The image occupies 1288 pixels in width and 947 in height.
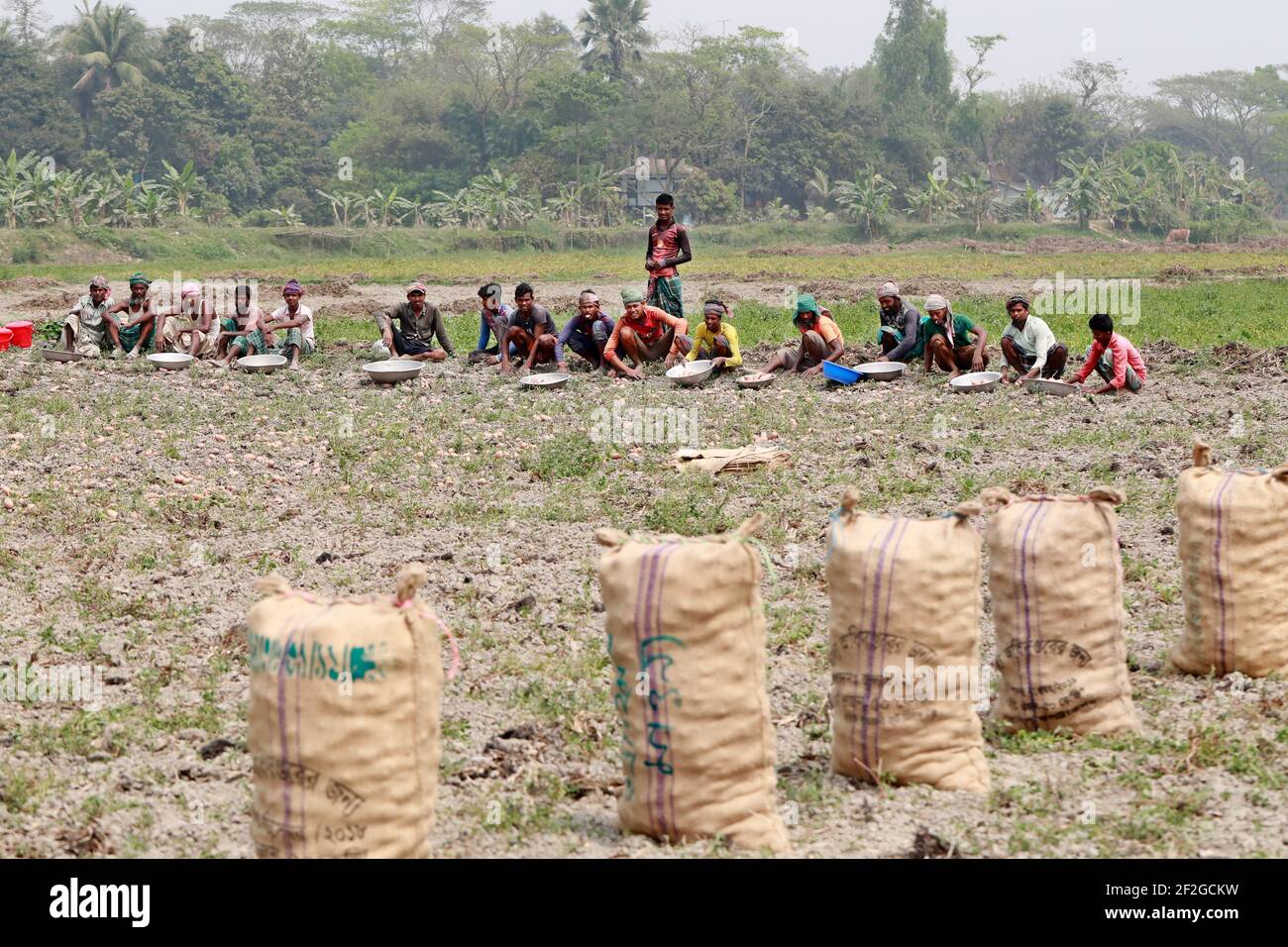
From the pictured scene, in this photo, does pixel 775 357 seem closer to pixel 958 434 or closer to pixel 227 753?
pixel 958 434

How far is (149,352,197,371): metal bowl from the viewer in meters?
15.3

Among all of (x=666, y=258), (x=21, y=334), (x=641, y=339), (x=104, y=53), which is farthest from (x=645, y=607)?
(x=104, y=53)

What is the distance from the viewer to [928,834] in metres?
4.58

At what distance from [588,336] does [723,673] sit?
10752 millimetres

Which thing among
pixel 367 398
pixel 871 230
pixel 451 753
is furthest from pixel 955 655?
pixel 871 230

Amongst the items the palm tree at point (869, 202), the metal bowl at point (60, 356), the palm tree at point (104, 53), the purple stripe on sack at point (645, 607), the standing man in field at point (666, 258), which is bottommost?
the purple stripe on sack at point (645, 607)

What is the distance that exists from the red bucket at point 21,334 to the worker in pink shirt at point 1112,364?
11.7 m

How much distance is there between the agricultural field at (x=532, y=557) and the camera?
16.2 feet

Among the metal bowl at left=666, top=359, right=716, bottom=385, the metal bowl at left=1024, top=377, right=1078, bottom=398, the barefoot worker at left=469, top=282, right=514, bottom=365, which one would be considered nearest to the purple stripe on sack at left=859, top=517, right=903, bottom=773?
the metal bowl at left=1024, top=377, right=1078, bottom=398

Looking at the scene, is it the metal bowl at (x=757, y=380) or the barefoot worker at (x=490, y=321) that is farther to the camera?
the barefoot worker at (x=490, y=321)

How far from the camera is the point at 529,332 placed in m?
15.1

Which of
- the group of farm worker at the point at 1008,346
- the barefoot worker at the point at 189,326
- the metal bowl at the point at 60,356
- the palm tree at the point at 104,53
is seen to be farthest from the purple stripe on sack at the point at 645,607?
the palm tree at the point at 104,53

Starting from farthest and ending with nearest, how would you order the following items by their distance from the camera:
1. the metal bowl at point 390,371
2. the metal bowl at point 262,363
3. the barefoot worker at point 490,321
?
the barefoot worker at point 490,321
the metal bowl at point 262,363
the metal bowl at point 390,371

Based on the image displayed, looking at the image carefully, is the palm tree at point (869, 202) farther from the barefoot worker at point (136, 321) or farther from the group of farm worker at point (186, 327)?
the barefoot worker at point (136, 321)
